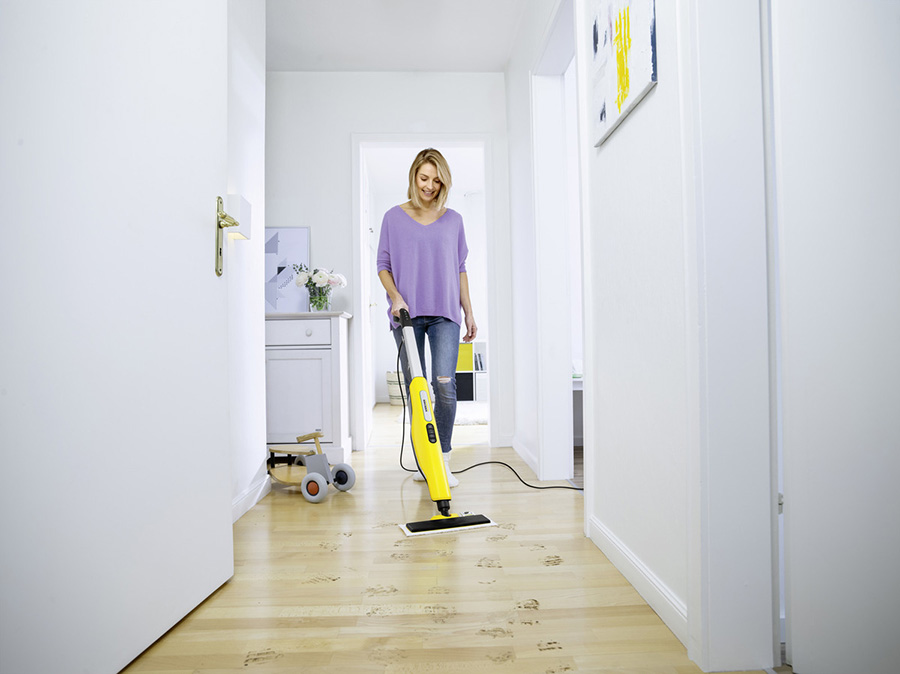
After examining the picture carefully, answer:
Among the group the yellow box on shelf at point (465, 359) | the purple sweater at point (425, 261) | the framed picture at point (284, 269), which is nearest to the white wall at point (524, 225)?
the purple sweater at point (425, 261)

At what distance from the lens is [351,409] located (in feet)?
12.1

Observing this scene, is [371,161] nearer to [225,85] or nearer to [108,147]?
[225,85]

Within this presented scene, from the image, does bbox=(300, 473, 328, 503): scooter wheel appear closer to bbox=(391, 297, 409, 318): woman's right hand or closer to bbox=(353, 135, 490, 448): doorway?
bbox=(391, 297, 409, 318): woman's right hand

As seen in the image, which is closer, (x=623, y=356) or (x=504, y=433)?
(x=623, y=356)

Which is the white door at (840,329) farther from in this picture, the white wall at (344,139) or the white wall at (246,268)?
the white wall at (344,139)

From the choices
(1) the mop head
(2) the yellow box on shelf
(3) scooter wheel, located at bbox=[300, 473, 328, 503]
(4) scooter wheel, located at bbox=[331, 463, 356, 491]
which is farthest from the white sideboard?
(2) the yellow box on shelf

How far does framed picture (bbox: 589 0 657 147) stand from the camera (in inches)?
53.6

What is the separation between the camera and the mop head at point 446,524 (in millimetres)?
1975

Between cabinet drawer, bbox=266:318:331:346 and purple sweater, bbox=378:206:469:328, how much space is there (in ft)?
1.78

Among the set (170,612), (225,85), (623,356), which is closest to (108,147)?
(225,85)

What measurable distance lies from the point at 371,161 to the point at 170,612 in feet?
17.9

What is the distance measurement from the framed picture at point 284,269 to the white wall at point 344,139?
0.22ft

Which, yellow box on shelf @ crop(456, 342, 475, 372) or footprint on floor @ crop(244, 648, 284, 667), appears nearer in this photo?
footprint on floor @ crop(244, 648, 284, 667)

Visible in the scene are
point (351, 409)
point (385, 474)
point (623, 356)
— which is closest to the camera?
point (623, 356)
